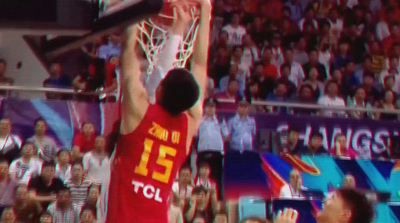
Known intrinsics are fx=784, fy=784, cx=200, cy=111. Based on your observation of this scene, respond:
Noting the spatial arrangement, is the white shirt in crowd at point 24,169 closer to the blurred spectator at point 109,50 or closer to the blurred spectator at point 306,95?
the blurred spectator at point 109,50

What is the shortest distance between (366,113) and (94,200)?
19.3 ft

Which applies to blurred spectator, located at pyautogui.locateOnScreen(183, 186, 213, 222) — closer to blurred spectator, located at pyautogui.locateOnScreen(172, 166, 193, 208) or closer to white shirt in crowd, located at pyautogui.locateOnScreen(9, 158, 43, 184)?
blurred spectator, located at pyautogui.locateOnScreen(172, 166, 193, 208)

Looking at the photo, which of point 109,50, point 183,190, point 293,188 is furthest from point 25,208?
point 293,188

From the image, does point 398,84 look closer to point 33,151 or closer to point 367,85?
point 367,85

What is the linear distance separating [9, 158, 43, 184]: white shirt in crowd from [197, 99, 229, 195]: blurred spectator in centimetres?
227

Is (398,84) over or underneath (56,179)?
over

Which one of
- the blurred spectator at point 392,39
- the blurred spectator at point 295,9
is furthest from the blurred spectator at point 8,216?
the blurred spectator at point 392,39

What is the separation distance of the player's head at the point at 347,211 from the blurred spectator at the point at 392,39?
1118cm

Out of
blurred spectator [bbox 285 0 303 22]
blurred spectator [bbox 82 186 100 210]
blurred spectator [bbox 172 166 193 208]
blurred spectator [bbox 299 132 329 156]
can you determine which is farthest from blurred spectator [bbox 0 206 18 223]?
blurred spectator [bbox 285 0 303 22]

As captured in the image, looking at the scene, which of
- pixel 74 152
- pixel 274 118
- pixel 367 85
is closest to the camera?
pixel 74 152

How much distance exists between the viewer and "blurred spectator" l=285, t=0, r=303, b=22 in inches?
611

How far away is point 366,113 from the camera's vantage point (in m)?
13.5

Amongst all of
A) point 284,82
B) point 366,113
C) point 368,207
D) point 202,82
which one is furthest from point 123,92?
point 366,113

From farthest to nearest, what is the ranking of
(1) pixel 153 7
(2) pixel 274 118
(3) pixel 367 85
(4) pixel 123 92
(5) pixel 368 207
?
(3) pixel 367 85 → (2) pixel 274 118 → (5) pixel 368 207 → (4) pixel 123 92 → (1) pixel 153 7
